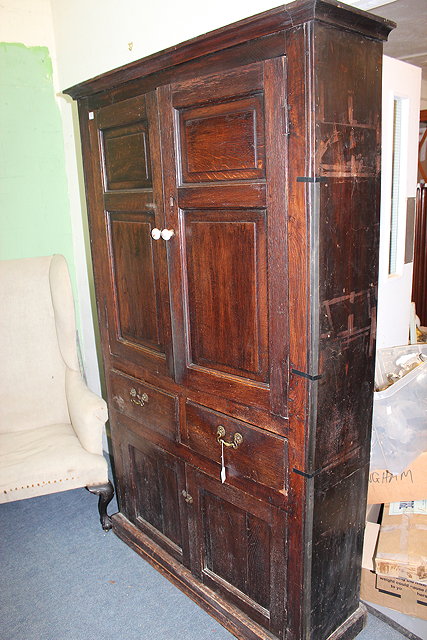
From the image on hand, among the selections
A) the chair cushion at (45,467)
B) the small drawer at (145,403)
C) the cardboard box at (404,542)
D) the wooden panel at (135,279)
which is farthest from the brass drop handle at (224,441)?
the chair cushion at (45,467)

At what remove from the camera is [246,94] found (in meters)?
1.23

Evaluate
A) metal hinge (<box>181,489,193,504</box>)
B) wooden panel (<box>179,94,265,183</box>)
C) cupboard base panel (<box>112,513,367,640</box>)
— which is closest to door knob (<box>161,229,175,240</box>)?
wooden panel (<box>179,94,265,183</box>)

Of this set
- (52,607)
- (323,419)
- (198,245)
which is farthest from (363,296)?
(52,607)

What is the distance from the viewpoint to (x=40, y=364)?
241 centimetres

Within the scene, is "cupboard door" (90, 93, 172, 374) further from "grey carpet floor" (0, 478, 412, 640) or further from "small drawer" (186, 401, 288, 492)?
"grey carpet floor" (0, 478, 412, 640)

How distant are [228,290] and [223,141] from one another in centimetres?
39

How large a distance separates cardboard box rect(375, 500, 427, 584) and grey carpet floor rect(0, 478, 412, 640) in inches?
8.3

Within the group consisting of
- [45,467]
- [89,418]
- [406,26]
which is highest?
[406,26]

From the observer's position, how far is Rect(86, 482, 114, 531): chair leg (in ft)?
7.09

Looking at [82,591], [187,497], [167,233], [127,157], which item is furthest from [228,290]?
[82,591]

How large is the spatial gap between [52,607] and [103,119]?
172 cm

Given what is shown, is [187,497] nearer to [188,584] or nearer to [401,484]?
[188,584]

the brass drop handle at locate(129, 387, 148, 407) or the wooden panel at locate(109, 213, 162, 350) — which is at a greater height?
the wooden panel at locate(109, 213, 162, 350)

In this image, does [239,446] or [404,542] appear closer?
[239,446]
